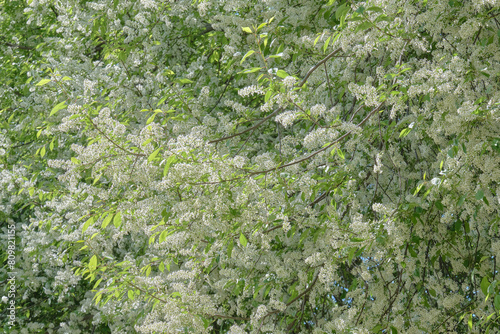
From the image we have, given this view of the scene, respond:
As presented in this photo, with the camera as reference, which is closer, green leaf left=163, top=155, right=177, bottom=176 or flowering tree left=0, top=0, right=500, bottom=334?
green leaf left=163, top=155, right=177, bottom=176

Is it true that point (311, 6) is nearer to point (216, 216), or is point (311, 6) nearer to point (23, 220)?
point (216, 216)

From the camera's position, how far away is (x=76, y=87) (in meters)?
4.56

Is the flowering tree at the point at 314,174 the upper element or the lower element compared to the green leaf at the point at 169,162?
lower

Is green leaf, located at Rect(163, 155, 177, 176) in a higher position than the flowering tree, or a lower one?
higher

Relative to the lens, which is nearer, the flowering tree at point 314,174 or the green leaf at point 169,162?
the green leaf at point 169,162

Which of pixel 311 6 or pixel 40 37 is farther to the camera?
pixel 40 37

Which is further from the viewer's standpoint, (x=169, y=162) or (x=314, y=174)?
(x=314, y=174)

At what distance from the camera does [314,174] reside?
2.92 metres

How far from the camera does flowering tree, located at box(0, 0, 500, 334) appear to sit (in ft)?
7.75

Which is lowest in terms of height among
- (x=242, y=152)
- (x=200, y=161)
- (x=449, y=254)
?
(x=449, y=254)

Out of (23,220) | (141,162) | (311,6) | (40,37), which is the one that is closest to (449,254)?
(141,162)

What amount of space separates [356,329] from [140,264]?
1980mm

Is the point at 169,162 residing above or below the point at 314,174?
above

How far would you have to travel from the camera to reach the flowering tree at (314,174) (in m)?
2.36
